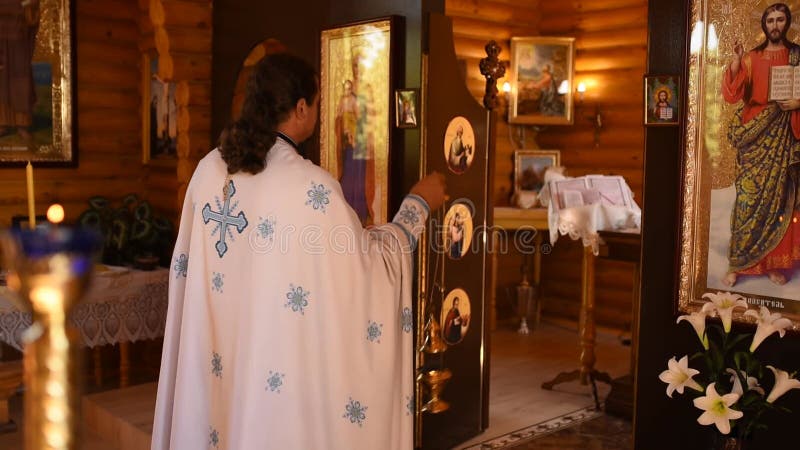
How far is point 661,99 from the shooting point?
292 cm

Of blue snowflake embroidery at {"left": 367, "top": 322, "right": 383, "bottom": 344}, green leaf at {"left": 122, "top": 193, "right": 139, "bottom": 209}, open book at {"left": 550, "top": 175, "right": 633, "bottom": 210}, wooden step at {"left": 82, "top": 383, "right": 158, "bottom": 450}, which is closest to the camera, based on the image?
blue snowflake embroidery at {"left": 367, "top": 322, "right": 383, "bottom": 344}

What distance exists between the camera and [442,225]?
166 inches

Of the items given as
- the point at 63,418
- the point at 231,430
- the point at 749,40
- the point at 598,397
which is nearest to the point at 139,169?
the point at 598,397

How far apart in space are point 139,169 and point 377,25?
336cm

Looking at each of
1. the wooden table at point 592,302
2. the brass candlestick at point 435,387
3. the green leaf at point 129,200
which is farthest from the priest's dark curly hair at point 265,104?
the green leaf at point 129,200

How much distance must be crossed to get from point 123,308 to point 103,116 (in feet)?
6.38

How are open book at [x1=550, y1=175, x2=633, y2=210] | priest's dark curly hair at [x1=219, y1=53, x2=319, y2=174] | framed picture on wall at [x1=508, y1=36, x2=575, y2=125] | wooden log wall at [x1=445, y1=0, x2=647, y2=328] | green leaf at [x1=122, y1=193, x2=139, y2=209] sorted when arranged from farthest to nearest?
framed picture on wall at [x1=508, y1=36, x2=575, y2=125]
wooden log wall at [x1=445, y1=0, x2=647, y2=328]
green leaf at [x1=122, y1=193, x2=139, y2=209]
open book at [x1=550, y1=175, x2=633, y2=210]
priest's dark curly hair at [x1=219, y1=53, x2=319, y2=174]

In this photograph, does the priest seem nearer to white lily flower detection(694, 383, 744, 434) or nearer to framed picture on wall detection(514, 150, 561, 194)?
white lily flower detection(694, 383, 744, 434)

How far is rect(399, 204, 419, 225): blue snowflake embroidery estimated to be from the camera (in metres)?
2.90

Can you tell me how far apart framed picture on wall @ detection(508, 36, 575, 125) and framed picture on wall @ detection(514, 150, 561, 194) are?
31 centimetres

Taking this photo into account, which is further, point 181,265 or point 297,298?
point 181,265

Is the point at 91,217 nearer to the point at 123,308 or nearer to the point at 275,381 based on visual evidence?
the point at 123,308

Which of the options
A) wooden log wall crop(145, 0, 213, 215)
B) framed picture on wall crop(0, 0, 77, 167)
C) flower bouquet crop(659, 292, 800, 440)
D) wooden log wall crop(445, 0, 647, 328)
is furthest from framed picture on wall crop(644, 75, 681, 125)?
framed picture on wall crop(0, 0, 77, 167)

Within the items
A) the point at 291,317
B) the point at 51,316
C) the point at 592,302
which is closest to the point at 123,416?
the point at 291,317
